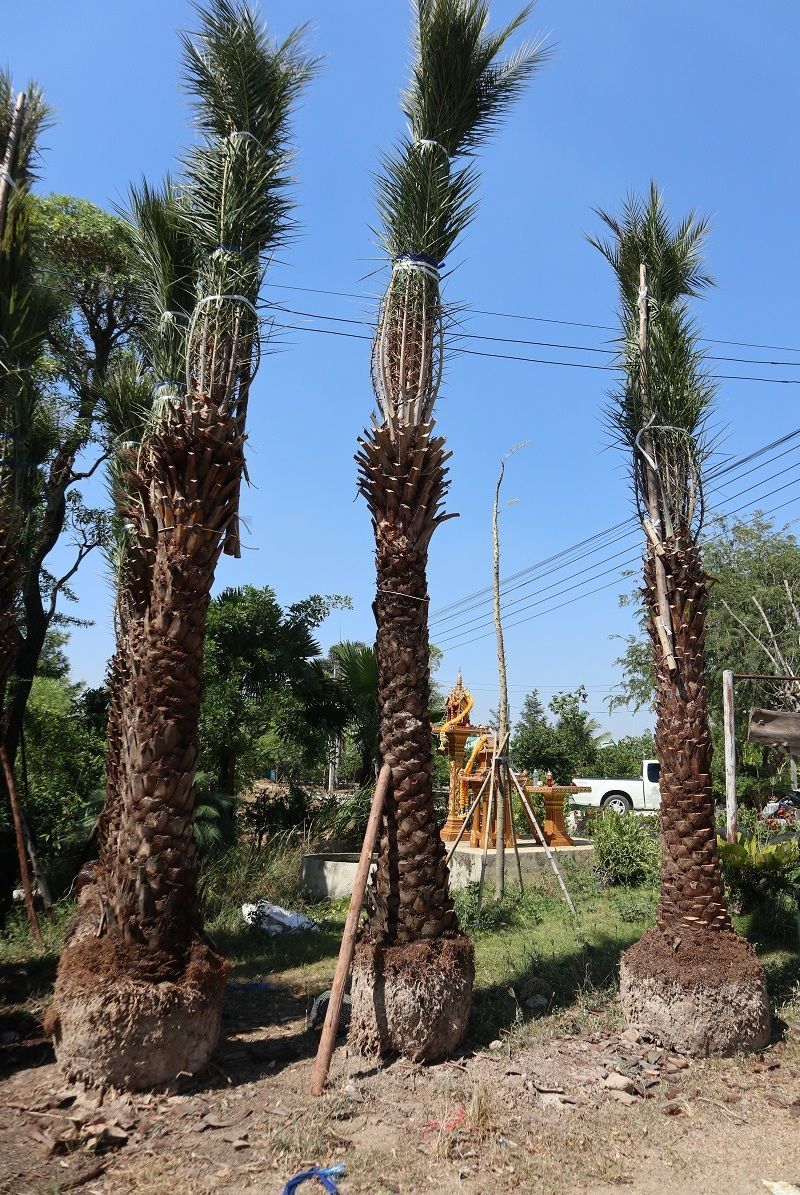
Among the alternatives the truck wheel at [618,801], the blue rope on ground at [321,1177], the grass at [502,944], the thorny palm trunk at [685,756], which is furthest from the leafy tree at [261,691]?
the truck wheel at [618,801]

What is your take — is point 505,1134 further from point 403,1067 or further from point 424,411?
point 424,411

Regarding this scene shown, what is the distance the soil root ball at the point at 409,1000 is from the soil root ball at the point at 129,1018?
105 centimetres

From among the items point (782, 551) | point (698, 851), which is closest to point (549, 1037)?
point (698, 851)

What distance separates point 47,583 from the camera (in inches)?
599

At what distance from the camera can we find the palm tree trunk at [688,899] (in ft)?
21.1

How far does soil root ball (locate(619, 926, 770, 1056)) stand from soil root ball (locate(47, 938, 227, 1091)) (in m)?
3.30

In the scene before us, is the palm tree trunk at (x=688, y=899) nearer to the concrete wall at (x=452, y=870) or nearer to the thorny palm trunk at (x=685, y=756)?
the thorny palm trunk at (x=685, y=756)

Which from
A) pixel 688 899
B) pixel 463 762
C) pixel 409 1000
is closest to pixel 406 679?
pixel 409 1000

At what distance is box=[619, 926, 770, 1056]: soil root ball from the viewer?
641cm

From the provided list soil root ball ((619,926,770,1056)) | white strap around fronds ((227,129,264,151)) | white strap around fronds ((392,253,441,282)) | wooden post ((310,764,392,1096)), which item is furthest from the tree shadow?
white strap around fronds ((227,129,264,151))

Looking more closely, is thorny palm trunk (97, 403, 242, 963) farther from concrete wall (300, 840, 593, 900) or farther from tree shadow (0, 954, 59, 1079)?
concrete wall (300, 840, 593, 900)

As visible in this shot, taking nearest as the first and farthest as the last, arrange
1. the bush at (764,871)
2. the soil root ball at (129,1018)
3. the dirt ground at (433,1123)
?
the dirt ground at (433,1123) → the soil root ball at (129,1018) → the bush at (764,871)

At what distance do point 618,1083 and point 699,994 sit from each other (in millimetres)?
1027

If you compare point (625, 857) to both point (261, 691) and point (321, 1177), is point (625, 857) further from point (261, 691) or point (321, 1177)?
point (321, 1177)
